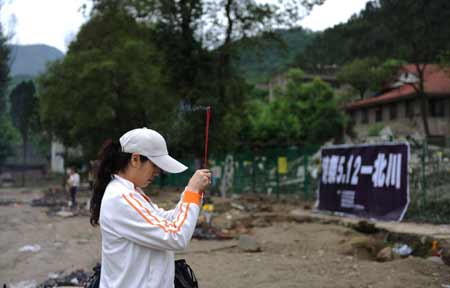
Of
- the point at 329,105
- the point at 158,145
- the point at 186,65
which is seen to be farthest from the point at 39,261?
the point at 329,105

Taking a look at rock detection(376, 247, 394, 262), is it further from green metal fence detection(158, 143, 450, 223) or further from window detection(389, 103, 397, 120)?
window detection(389, 103, 397, 120)

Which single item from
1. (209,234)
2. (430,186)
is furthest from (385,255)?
(209,234)

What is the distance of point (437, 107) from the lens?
113 feet

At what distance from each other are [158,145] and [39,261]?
7677 mm

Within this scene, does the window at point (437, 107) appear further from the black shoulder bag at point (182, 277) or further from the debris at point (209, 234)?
the black shoulder bag at point (182, 277)

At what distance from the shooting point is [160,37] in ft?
90.5

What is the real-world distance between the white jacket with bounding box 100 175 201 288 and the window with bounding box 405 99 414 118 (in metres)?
36.4

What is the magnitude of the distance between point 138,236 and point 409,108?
121 ft

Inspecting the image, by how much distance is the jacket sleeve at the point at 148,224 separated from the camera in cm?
242

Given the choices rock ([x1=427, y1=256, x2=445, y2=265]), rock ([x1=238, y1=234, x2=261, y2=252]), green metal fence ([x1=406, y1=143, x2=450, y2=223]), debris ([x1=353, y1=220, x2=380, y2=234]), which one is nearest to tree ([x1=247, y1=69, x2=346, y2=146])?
green metal fence ([x1=406, y1=143, x2=450, y2=223])

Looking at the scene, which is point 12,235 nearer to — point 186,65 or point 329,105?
point 186,65

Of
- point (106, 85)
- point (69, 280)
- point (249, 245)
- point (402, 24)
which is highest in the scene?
A: point (402, 24)

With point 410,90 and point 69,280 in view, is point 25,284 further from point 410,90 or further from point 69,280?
point 410,90

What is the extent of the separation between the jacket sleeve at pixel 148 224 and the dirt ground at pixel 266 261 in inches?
196
